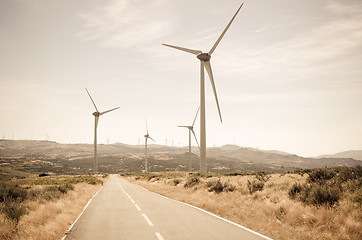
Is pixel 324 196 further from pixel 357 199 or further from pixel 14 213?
pixel 14 213

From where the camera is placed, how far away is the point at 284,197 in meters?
13.5

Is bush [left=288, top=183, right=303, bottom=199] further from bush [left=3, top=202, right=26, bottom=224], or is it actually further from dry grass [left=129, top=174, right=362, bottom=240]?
bush [left=3, top=202, right=26, bottom=224]

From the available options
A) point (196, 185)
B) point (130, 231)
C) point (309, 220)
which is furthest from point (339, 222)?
point (196, 185)

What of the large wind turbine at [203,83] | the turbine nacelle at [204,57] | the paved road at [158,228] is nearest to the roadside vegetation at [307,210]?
the paved road at [158,228]

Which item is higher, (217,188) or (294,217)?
(294,217)

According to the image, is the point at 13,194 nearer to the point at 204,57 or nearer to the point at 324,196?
the point at 324,196

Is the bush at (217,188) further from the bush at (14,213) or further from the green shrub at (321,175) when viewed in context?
the bush at (14,213)

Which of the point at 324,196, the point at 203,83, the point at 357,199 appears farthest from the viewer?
the point at 203,83

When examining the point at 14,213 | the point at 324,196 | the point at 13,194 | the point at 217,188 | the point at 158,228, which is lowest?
the point at 217,188

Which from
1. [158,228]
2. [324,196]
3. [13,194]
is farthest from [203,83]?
[158,228]

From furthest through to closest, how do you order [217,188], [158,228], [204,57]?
[204,57]
[217,188]
[158,228]

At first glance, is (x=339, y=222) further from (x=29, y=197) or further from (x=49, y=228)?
(x=29, y=197)

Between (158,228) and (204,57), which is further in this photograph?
(204,57)

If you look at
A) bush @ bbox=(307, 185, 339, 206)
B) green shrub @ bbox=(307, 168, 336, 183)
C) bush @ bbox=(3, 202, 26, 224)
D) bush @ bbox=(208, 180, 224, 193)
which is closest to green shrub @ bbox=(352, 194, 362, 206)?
bush @ bbox=(307, 185, 339, 206)
